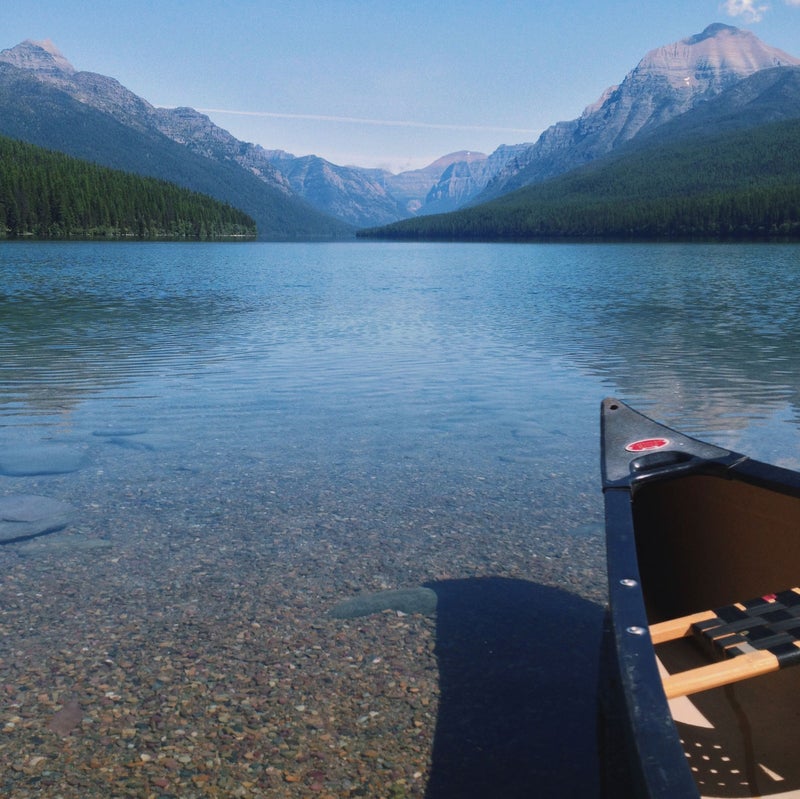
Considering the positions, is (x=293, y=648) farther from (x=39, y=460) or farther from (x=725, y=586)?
(x=39, y=460)

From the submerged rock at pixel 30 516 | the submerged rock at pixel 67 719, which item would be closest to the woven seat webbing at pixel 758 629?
the submerged rock at pixel 67 719

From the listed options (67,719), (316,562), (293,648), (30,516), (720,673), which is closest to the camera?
(720,673)

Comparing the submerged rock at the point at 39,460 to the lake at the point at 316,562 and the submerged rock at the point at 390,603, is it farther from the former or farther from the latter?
the submerged rock at the point at 390,603

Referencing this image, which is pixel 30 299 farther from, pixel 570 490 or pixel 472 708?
pixel 472 708

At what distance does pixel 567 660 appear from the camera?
6133 mm

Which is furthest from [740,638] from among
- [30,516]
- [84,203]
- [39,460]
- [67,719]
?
[84,203]

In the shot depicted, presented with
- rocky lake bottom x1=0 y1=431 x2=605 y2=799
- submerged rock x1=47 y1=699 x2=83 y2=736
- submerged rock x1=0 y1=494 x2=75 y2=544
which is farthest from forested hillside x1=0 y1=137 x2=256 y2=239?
submerged rock x1=47 y1=699 x2=83 y2=736

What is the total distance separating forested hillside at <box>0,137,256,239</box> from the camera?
461 feet

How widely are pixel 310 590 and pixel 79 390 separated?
12.2m

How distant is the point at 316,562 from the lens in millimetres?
8023

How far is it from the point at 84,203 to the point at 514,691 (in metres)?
165

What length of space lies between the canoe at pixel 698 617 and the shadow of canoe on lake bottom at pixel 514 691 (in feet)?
0.70

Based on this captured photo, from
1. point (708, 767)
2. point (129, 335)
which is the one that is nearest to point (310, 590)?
point (708, 767)

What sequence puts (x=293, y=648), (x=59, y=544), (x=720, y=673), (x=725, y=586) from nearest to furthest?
(x=720, y=673)
(x=725, y=586)
(x=293, y=648)
(x=59, y=544)
